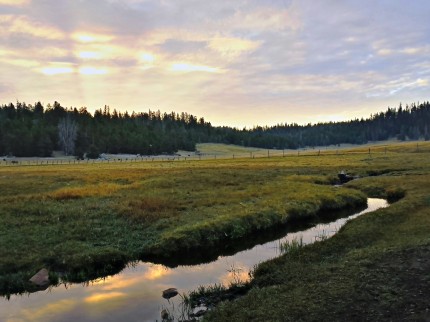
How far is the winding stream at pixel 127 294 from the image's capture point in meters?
16.0

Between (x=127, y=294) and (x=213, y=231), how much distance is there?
33.7 feet

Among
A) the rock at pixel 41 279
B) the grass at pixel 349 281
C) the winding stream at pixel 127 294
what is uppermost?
the grass at pixel 349 281

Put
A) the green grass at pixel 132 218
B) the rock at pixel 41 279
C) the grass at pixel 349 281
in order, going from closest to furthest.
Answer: the grass at pixel 349 281 < the rock at pixel 41 279 < the green grass at pixel 132 218

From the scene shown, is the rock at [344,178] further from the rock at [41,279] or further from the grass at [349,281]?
the rock at [41,279]

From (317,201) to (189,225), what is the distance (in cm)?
1583

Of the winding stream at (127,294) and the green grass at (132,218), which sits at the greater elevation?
the green grass at (132,218)

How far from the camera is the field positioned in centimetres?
1638

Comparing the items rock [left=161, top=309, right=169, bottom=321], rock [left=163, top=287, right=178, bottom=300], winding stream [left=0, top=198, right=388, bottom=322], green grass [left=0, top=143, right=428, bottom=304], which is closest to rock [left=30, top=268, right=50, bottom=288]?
green grass [left=0, top=143, right=428, bottom=304]

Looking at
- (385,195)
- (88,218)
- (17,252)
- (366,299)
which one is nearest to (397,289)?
(366,299)

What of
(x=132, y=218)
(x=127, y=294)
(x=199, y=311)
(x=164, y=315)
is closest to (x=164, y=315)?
(x=164, y=315)

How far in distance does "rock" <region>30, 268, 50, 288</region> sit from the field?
0.46 m

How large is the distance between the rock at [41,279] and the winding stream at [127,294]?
2.06ft

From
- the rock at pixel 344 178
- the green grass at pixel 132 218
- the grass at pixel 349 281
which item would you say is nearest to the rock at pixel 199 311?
the grass at pixel 349 281

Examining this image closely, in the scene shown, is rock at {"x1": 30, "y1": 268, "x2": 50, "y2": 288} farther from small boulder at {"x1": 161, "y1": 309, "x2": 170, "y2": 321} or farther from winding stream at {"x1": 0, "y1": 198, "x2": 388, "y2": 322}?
small boulder at {"x1": 161, "y1": 309, "x2": 170, "y2": 321}
